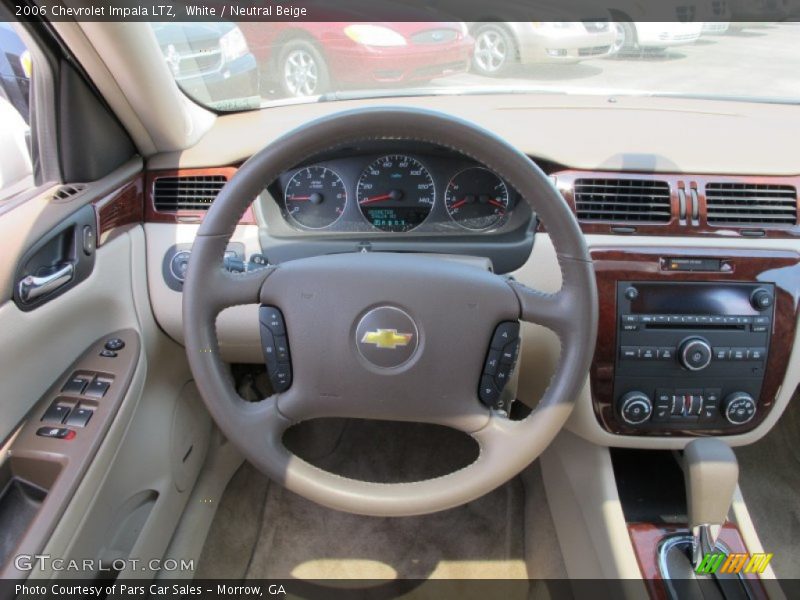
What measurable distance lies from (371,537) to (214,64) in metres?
1.69

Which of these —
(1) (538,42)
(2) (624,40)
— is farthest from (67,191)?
(2) (624,40)

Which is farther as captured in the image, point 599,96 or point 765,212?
point 599,96

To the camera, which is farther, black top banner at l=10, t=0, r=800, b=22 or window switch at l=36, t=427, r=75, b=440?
black top banner at l=10, t=0, r=800, b=22

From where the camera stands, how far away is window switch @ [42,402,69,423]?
58.3 inches

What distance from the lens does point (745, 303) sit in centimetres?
170

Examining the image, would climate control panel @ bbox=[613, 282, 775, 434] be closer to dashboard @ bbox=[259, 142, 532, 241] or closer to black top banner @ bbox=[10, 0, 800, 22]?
dashboard @ bbox=[259, 142, 532, 241]

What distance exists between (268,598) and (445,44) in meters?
2.13

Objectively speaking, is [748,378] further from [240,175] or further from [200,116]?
[200,116]

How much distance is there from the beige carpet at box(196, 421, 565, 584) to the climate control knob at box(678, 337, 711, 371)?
2.62ft

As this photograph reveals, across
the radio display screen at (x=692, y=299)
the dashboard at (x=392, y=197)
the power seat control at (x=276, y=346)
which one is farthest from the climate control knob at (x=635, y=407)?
the power seat control at (x=276, y=346)

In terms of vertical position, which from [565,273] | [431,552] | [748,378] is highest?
[565,273]

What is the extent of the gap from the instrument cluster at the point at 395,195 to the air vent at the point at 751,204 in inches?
20.5

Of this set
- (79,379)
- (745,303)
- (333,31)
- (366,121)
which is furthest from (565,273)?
(333,31)

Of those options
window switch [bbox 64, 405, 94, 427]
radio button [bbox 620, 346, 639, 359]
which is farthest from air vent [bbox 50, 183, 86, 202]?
radio button [bbox 620, 346, 639, 359]
